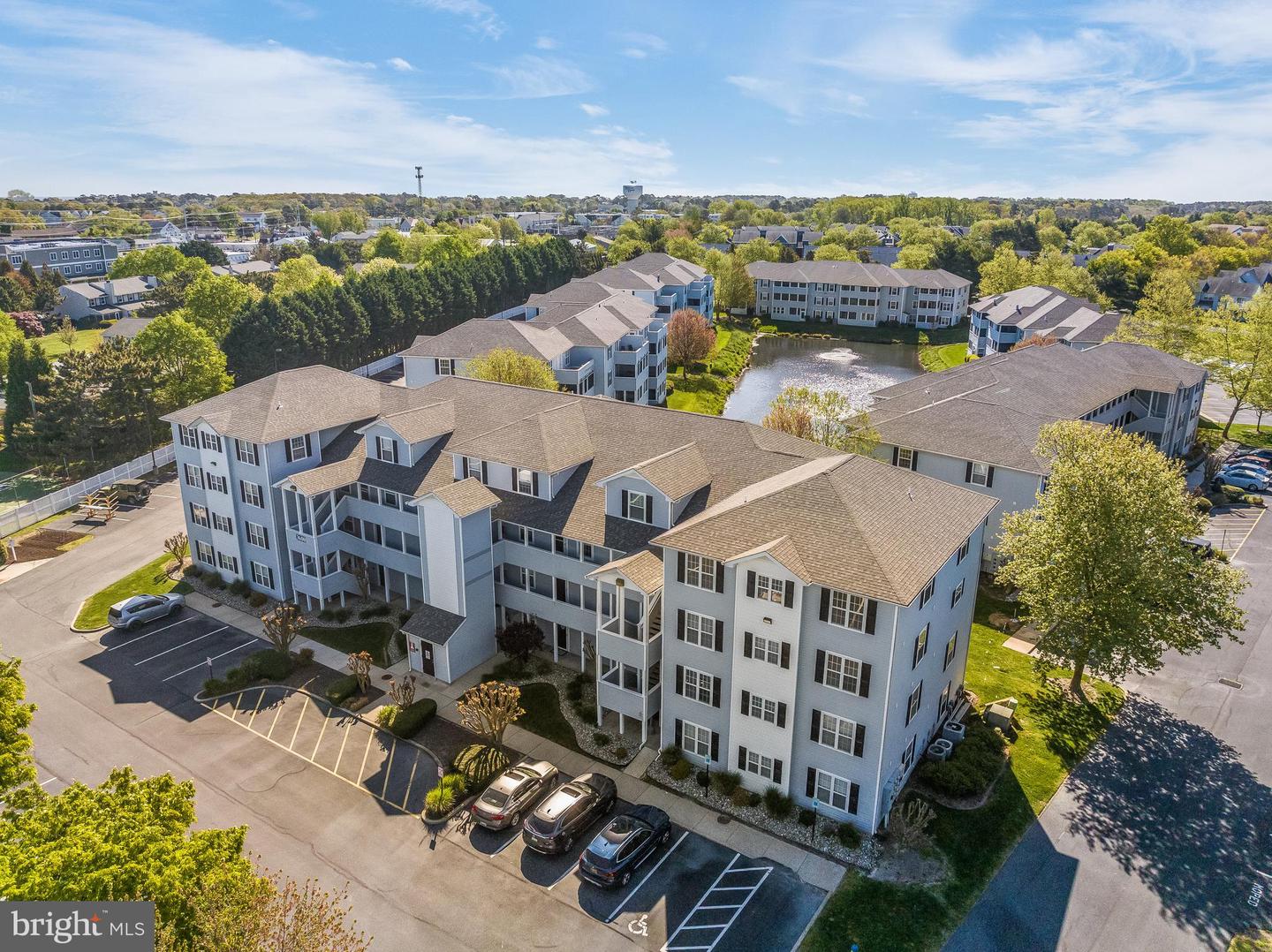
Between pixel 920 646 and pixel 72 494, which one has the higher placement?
pixel 920 646

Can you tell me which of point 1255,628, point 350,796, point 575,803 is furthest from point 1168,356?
point 350,796

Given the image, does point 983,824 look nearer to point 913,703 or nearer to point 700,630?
point 913,703

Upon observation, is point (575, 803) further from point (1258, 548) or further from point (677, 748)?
point (1258, 548)

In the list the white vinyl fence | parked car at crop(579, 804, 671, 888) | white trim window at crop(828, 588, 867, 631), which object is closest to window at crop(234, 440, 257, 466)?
the white vinyl fence

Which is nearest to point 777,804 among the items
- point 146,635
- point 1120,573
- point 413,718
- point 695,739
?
point 695,739

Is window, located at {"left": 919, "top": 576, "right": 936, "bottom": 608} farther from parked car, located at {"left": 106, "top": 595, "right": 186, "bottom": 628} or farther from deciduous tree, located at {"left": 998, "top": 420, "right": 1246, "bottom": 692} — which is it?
parked car, located at {"left": 106, "top": 595, "right": 186, "bottom": 628}

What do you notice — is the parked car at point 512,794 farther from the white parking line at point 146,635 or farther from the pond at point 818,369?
the pond at point 818,369

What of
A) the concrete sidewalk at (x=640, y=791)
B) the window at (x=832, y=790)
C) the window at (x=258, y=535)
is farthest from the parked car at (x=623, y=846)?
the window at (x=258, y=535)
